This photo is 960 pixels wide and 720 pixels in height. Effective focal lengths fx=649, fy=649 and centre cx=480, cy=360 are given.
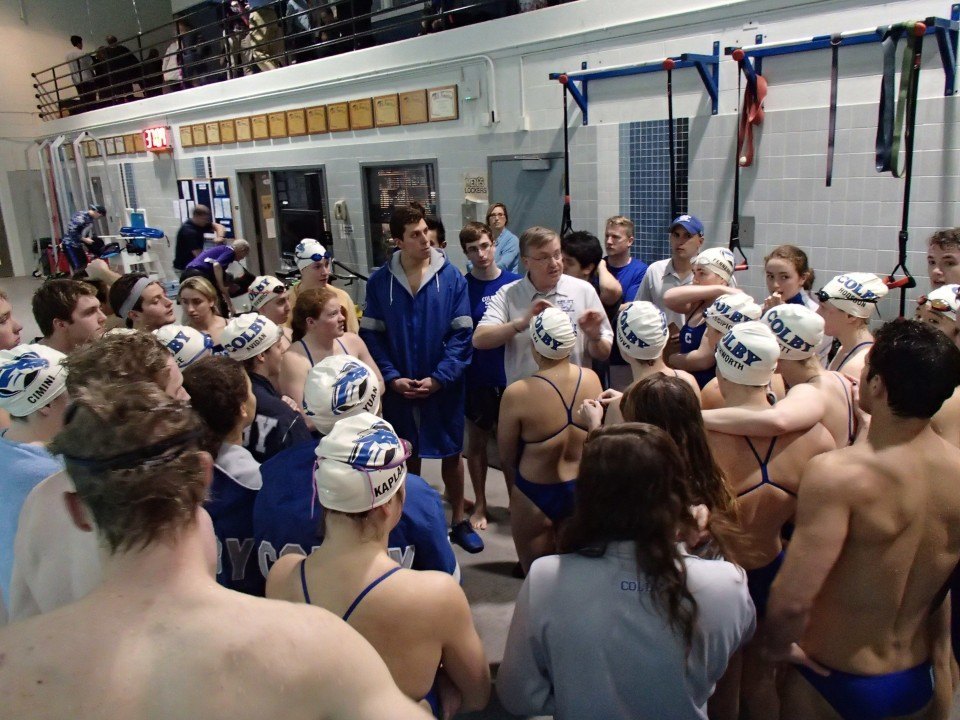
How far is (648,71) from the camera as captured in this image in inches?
205

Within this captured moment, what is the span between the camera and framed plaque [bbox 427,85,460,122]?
6.71m

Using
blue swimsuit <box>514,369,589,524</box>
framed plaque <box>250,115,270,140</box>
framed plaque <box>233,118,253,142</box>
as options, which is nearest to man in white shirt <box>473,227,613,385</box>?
blue swimsuit <box>514,369,589,524</box>

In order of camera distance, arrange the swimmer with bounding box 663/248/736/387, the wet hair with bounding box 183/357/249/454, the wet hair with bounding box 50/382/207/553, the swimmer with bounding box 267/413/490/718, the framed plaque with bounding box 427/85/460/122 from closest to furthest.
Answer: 1. the wet hair with bounding box 50/382/207/553
2. the swimmer with bounding box 267/413/490/718
3. the wet hair with bounding box 183/357/249/454
4. the swimmer with bounding box 663/248/736/387
5. the framed plaque with bounding box 427/85/460/122

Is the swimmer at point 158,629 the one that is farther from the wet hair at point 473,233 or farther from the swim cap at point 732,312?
the wet hair at point 473,233

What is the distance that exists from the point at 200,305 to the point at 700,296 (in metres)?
2.78

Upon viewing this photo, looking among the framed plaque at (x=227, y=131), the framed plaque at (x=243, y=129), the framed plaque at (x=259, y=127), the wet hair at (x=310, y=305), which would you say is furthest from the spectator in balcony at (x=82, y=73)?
the wet hair at (x=310, y=305)

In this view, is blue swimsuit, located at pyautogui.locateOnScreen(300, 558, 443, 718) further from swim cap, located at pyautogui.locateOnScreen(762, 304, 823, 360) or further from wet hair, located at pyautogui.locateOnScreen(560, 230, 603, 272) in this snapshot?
wet hair, located at pyautogui.locateOnScreen(560, 230, 603, 272)

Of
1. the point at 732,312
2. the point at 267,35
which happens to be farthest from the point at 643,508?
the point at 267,35

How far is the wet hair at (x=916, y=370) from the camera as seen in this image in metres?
1.59

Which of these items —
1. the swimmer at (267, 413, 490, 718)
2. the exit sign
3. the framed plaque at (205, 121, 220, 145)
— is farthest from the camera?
the exit sign

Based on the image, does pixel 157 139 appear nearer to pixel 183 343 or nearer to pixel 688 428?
pixel 183 343

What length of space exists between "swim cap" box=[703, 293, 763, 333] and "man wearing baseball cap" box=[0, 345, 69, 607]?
7.98ft

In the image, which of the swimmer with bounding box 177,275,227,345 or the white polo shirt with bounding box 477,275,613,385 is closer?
the white polo shirt with bounding box 477,275,613,385

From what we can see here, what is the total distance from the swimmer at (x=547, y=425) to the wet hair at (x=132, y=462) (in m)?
1.84
